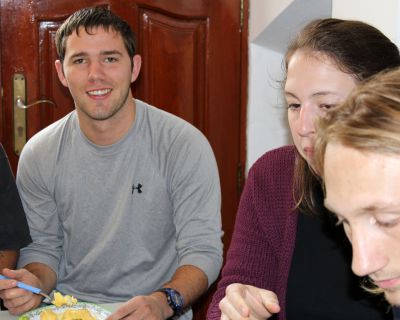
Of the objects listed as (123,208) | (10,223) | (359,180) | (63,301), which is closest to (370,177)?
(359,180)

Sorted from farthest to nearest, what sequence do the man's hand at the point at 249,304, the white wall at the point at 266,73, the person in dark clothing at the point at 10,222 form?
the white wall at the point at 266,73 < the person in dark clothing at the point at 10,222 < the man's hand at the point at 249,304

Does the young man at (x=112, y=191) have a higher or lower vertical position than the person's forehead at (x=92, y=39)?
lower

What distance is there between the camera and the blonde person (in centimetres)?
→ 122

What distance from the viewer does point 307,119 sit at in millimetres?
1223

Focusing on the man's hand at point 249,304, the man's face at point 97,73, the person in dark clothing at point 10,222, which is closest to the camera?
the man's hand at point 249,304

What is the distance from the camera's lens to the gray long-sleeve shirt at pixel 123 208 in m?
1.84

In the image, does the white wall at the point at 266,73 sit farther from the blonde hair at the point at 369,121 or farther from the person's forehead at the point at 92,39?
the blonde hair at the point at 369,121

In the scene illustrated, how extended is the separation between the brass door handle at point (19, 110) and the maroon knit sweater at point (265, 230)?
1577mm

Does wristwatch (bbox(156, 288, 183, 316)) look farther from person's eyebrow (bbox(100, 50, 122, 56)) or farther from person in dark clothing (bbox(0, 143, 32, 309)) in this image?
person's eyebrow (bbox(100, 50, 122, 56))

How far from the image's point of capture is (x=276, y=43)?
277 cm

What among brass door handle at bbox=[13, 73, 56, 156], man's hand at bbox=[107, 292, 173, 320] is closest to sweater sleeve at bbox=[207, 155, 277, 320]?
man's hand at bbox=[107, 292, 173, 320]

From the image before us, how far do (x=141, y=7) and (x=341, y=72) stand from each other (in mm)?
1823

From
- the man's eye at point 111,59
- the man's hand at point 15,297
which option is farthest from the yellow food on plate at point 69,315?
the man's eye at point 111,59

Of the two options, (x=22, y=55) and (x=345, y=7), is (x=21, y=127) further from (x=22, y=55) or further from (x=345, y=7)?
(x=345, y=7)
